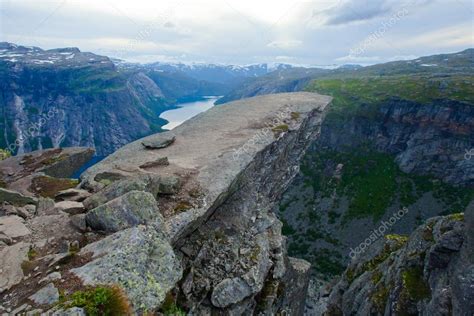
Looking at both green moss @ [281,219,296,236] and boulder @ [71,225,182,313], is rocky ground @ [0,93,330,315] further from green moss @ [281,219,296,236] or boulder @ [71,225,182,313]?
green moss @ [281,219,296,236]

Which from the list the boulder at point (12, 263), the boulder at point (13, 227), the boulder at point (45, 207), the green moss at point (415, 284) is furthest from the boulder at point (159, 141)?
the green moss at point (415, 284)

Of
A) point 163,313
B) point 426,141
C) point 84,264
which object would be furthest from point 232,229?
point 426,141

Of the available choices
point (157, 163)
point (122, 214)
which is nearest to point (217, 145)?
point (157, 163)

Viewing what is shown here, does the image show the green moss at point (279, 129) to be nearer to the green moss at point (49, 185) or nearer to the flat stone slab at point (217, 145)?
the flat stone slab at point (217, 145)

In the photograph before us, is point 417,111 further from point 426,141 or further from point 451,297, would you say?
point 451,297

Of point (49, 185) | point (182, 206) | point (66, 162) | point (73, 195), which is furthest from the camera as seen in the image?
point (66, 162)

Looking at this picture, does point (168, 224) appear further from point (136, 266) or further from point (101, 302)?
point (101, 302)

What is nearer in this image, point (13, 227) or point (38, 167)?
point (13, 227)
